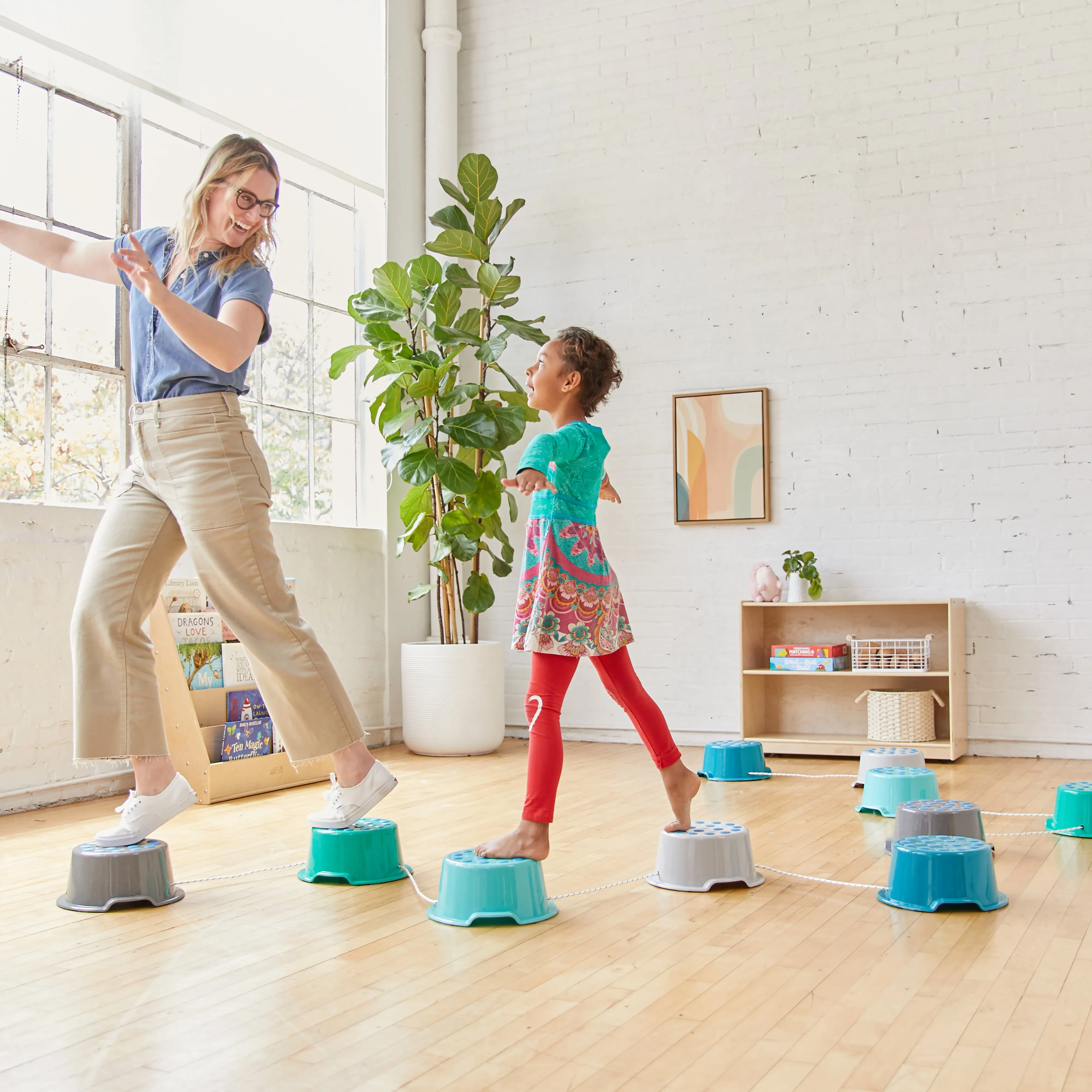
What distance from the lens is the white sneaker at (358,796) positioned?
2369 mm

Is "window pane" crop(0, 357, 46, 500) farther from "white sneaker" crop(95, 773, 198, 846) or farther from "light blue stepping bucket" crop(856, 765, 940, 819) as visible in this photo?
"light blue stepping bucket" crop(856, 765, 940, 819)

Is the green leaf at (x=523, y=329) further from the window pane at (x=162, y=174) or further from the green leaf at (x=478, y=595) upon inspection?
the window pane at (x=162, y=174)

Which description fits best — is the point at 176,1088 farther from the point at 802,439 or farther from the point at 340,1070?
the point at 802,439

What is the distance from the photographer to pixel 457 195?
16.6 ft

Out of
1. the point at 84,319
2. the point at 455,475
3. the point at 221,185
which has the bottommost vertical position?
the point at 455,475

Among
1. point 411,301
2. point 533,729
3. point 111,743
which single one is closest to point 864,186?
point 411,301

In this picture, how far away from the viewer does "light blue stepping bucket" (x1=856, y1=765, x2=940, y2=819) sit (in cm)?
316

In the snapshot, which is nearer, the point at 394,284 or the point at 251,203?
the point at 251,203

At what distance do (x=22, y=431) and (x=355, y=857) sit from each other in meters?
2.08

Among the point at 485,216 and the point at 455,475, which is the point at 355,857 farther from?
the point at 485,216

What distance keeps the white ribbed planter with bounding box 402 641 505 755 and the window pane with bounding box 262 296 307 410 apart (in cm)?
120

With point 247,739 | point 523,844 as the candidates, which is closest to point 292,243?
point 247,739

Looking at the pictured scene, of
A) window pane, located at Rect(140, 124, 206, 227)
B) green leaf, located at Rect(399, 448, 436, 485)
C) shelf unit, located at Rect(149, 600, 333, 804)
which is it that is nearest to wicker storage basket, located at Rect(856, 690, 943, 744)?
green leaf, located at Rect(399, 448, 436, 485)

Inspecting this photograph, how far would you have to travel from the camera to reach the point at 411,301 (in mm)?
4863
